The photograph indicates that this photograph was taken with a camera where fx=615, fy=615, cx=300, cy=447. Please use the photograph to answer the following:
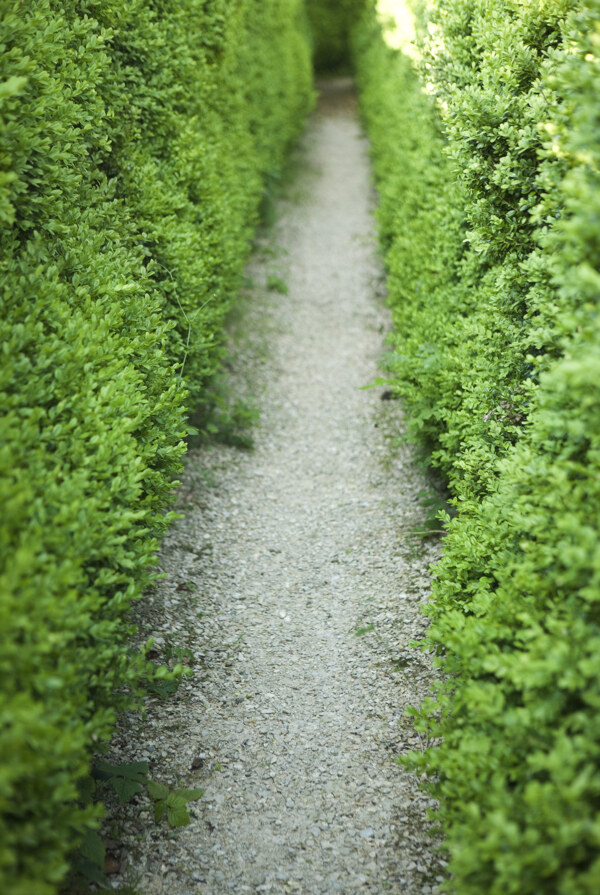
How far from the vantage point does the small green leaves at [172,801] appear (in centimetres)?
318

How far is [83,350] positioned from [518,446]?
7.71 feet

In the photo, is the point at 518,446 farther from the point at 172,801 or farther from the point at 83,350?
the point at 172,801

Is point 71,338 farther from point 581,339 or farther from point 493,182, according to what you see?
point 493,182

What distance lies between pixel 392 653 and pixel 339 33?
22101 mm

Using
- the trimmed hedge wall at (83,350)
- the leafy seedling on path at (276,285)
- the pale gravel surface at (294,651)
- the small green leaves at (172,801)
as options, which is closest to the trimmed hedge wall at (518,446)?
the pale gravel surface at (294,651)

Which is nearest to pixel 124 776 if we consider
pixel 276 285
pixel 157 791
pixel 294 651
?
pixel 157 791

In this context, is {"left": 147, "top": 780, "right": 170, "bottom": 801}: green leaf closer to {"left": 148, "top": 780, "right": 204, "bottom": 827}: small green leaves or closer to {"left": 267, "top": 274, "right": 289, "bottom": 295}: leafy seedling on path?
{"left": 148, "top": 780, "right": 204, "bottom": 827}: small green leaves

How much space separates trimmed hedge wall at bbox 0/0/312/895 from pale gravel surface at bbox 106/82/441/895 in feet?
1.93

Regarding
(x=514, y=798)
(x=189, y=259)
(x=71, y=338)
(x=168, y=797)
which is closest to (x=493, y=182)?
(x=189, y=259)

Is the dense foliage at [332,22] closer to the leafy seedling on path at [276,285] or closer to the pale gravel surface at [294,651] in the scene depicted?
the leafy seedling on path at [276,285]

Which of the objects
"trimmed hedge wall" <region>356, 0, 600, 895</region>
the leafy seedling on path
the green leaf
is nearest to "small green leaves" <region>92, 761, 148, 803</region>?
the green leaf

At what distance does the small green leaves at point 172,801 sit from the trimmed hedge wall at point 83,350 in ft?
1.47

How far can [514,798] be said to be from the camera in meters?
2.41

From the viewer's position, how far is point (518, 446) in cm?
331
